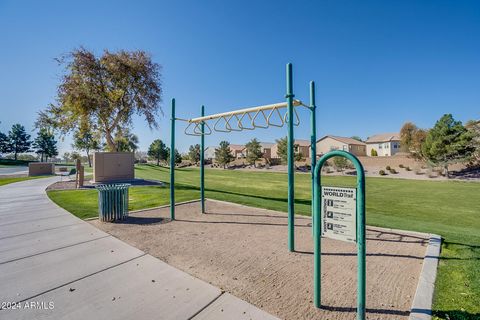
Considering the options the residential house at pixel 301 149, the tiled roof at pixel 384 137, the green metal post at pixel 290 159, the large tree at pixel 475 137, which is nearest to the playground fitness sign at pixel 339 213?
the green metal post at pixel 290 159

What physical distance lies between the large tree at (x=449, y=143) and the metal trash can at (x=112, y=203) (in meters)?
32.8

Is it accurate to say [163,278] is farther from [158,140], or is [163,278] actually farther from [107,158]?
[158,140]

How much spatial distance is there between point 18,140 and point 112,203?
90677 millimetres

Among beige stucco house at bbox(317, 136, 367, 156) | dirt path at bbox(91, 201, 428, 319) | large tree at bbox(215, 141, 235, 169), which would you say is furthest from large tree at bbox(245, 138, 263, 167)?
dirt path at bbox(91, 201, 428, 319)

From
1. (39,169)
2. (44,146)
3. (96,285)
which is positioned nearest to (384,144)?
(96,285)

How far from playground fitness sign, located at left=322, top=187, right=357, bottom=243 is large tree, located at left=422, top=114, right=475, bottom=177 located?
32133 millimetres

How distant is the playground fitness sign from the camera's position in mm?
2592

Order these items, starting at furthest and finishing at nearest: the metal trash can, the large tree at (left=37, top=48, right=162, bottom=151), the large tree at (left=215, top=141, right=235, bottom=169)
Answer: the large tree at (left=215, top=141, right=235, bottom=169) < the large tree at (left=37, top=48, right=162, bottom=151) < the metal trash can

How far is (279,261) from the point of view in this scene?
4.12 meters

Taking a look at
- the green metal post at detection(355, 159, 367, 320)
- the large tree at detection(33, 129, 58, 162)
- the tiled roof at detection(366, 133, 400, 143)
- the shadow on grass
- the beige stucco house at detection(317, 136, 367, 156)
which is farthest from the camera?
the large tree at detection(33, 129, 58, 162)

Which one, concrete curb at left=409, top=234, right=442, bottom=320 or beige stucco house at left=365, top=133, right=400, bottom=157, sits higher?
beige stucco house at left=365, top=133, right=400, bottom=157

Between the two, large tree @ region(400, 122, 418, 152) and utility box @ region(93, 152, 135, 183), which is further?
large tree @ region(400, 122, 418, 152)

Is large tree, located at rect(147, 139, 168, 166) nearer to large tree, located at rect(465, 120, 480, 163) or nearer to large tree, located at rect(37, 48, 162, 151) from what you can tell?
large tree, located at rect(37, 48, 162, 151)

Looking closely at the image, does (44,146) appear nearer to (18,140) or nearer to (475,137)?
(18,140)
